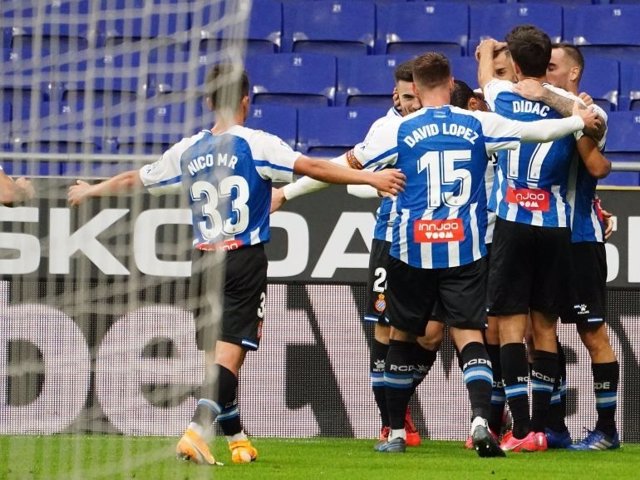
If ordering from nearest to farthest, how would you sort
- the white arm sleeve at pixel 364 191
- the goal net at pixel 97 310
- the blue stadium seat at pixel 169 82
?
the white arm sleeve at pixel 364 191, the goal net at pixel 97 310, the blue stadium seat at pixel 169 82

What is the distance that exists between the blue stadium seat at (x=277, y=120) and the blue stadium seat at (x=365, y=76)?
64 centimetres

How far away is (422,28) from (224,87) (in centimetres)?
598

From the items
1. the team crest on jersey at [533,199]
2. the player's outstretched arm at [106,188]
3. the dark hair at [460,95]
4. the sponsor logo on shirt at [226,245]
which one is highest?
the dark hair at [460,95]

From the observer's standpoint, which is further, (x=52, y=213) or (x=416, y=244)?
(x=52, y=213)

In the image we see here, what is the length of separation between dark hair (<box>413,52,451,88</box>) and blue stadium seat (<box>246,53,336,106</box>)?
502 cm

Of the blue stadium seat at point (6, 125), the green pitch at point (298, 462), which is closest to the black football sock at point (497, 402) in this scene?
the green pitch at point (298, 462)

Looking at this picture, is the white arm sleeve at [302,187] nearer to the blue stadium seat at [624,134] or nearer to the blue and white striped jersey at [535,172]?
the blue and white striped jersey at [535,172]

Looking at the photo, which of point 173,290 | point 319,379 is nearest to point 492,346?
point 319,379

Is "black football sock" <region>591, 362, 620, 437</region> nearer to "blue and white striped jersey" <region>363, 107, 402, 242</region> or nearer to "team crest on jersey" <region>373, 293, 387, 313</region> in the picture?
"team crest on jersey" <region>373, 293, 387, 313</region>

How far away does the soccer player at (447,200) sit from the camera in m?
6.23

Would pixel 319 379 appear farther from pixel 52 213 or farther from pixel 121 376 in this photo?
pixel 52 213

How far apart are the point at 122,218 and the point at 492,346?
90.4 inches

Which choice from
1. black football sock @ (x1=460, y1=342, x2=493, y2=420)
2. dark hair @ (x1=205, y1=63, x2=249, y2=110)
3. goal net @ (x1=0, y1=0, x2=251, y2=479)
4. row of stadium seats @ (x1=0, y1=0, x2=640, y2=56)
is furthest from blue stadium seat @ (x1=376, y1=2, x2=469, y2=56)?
black football sock @ (x1=460, y1=342, x2=493, y2=420)

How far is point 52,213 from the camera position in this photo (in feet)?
25.4
